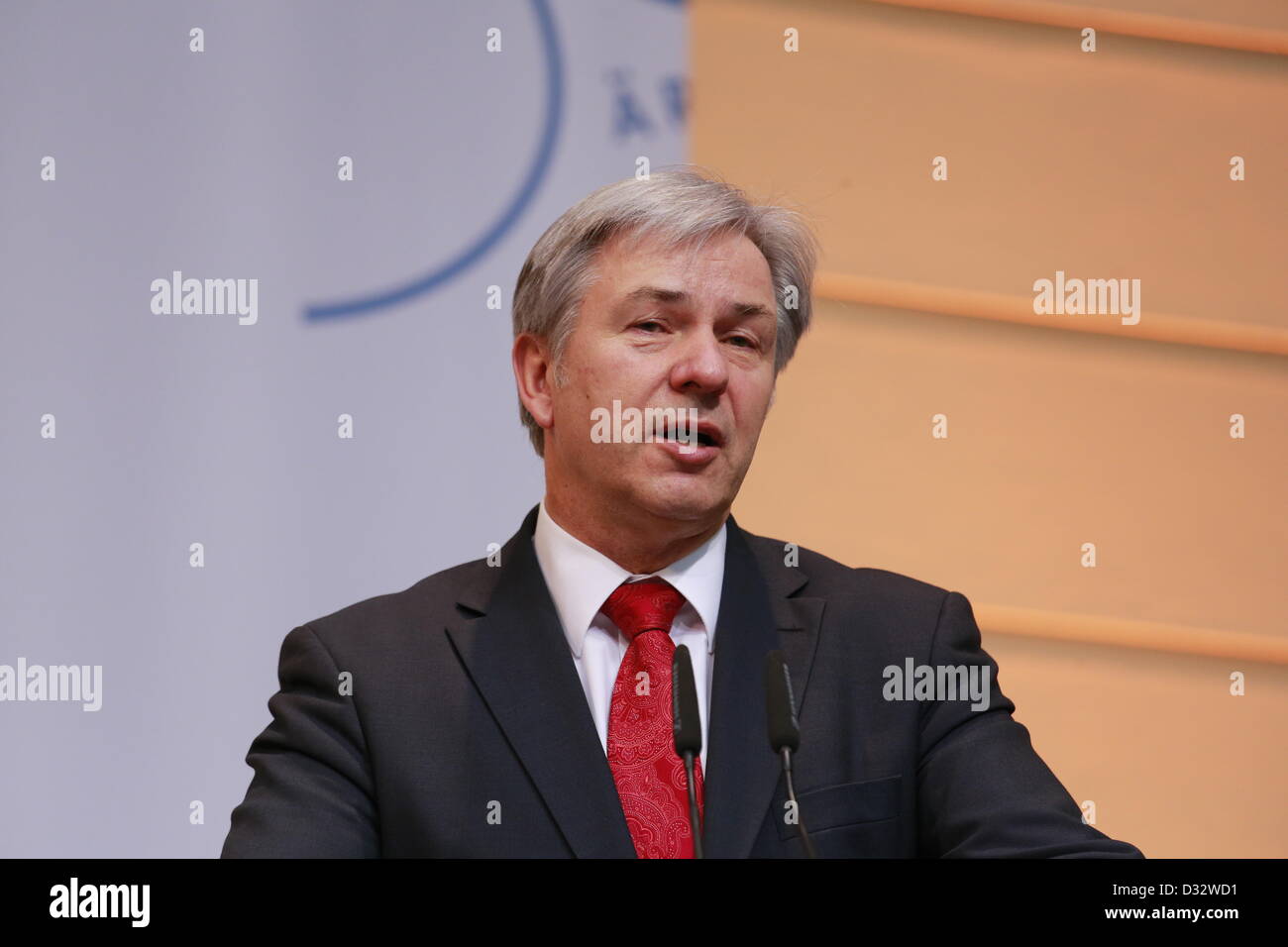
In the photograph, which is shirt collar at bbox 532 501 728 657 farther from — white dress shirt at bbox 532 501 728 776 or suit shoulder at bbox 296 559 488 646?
suit shoulder at bbox 296 559 488 646

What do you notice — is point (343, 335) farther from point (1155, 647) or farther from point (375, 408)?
point (1155, 647)

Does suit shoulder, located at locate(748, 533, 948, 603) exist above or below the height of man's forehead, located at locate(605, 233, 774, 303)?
below

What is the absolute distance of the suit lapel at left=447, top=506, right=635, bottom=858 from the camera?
1670mm

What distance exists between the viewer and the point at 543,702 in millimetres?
1765

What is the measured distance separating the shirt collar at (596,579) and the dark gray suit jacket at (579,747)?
26 millimetres

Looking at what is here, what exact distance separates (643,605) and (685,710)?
501 mm

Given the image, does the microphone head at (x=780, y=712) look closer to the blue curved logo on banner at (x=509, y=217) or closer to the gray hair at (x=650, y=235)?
the gray hair at (x=650, y=235)

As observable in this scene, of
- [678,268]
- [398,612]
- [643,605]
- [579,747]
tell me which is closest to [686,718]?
[579,747]

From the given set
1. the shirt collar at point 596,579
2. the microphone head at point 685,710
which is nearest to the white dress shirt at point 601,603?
the shirt collar at point 596,579

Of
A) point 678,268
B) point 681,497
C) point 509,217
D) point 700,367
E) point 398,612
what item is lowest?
point 398,612

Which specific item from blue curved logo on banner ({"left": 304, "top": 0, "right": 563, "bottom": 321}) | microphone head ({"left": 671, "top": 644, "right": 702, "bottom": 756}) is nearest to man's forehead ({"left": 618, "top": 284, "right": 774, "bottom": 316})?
microphone head ({"left": 671, "top": 644, "right": 702, "bottom": 756})

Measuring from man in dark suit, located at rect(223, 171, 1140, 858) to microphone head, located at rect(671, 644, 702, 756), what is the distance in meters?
0.26

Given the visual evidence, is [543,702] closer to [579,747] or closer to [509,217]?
[579,747]
